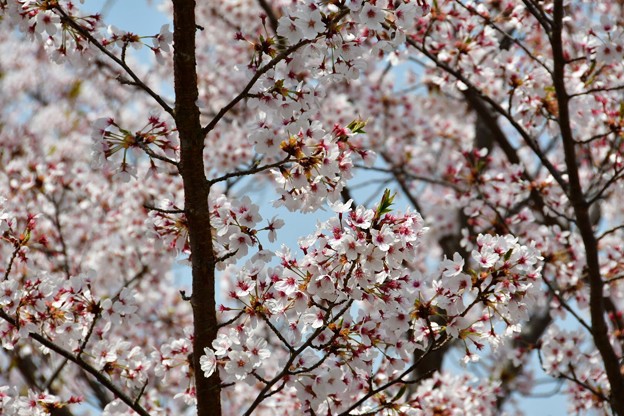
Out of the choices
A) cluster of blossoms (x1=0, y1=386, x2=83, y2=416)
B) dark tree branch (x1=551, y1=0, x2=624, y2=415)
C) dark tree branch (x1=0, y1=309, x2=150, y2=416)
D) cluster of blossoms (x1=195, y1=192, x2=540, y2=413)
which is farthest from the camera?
dark tree branch (x1=551, y1=0, x2=624, y2=415)

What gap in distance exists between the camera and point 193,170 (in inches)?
132

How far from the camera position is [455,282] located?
10.8 ft

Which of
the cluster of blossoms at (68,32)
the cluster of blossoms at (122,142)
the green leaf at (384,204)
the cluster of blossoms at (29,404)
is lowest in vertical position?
the cluster of blossoms at (29,404)

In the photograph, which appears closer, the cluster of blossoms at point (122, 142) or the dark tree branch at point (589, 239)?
the cluster of blossoms at point (122, 142)

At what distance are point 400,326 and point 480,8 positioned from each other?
10.6 ft

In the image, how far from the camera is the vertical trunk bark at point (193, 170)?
3312 millimetres

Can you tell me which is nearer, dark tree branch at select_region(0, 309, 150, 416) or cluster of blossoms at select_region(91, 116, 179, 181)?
cluster of blossoms at select_region(91, 116, 179, 181)

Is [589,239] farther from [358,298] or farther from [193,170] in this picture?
[193,170]

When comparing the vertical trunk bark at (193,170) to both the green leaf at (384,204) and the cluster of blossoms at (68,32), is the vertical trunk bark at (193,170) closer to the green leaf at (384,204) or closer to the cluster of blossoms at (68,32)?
the cluster of blossoms at (68,32)

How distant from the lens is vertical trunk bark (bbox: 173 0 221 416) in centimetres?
331

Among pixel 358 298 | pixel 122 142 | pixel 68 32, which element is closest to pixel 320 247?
pixel 358 298

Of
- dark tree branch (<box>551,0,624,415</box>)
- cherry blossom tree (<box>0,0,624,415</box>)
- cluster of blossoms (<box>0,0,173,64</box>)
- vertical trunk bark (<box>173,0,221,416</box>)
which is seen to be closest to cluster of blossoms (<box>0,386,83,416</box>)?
cherry blossom tree (<box>0,0,624,415</box>)

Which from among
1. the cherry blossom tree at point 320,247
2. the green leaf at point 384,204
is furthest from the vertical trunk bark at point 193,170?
the green leaf at point 384,204

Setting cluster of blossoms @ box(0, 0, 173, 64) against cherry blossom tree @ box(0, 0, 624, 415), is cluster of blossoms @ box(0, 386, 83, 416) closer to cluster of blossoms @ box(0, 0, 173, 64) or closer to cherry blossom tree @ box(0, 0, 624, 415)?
cherry blossom tree @ box(0, 0, 624, 415)
